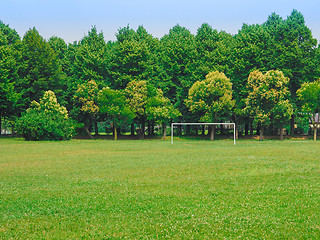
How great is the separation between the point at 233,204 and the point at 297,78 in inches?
2463

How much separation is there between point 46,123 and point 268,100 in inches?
1500

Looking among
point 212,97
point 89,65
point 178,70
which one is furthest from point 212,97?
point 89,65

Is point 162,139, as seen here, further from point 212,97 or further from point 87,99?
point 87,99

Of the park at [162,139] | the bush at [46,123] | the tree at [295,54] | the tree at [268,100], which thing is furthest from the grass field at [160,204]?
the tree at [295,54]

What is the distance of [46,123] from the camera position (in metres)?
53.4

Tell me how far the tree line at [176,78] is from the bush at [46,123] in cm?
295

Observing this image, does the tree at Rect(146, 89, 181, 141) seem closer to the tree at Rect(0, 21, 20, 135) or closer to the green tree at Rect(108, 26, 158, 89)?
the green tree at Rect(108, 26, 158, 89)

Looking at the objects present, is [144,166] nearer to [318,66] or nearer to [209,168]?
[209,168]

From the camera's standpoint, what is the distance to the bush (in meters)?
52.3

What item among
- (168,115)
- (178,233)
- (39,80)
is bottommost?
(178,233)

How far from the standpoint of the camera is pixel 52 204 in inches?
462

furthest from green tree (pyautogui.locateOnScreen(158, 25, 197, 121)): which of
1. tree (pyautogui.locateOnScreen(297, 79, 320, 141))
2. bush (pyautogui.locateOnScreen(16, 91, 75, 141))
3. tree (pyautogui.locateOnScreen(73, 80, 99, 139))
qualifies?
bush (pyautogui.locateOnScreen(16, 91, 75, 141))

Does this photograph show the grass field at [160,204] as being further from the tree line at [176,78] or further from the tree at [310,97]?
the tree line at [176,78]

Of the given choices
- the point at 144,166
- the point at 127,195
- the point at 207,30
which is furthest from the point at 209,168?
the point at 207,30
